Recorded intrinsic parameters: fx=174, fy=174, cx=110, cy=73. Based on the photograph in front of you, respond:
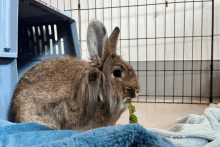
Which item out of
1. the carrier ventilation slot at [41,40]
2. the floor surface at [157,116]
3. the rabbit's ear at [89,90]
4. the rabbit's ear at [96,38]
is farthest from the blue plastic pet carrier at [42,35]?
the floor surface at [157,116]

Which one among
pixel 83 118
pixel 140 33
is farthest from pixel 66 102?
pixel 140 33

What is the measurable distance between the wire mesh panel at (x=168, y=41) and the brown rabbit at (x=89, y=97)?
1627mm

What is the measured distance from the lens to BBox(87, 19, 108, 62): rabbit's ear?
750mm

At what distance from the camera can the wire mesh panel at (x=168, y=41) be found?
90.8 inches

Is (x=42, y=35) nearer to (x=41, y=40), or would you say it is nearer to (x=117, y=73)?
(x=41, y=40)

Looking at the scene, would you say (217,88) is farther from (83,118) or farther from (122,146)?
(122,146)

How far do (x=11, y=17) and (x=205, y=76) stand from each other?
2.32 metres

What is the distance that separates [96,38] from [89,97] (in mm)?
263

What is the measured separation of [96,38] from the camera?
77cm

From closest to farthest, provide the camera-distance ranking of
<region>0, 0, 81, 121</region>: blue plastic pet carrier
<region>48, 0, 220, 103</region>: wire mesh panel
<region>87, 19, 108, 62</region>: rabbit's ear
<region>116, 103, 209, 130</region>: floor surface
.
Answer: <region>87, 19, 108, 62</region>: rabbit's ear → <region>0, 0, 81, 121</region>: blue plastic pet carrier → <region>116, 103, 209, 130</region>: floor surface → <region>48, 0, 220, 103</region>: wire mesh panel

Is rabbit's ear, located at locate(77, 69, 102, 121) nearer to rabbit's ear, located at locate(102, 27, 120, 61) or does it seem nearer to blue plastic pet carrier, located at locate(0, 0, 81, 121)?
rabbit's ear, located at locate(102, 27, 120, 61)

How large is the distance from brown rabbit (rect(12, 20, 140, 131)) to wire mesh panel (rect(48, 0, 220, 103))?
1.63 metres

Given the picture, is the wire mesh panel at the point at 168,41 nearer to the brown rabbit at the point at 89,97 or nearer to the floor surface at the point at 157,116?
the floor surface at the point at 157,116

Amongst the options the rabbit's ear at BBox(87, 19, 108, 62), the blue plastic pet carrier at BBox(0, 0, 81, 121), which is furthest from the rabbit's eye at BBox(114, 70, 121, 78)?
the blue plastic pet carrier at BBox(0, 0, 81, 121)
